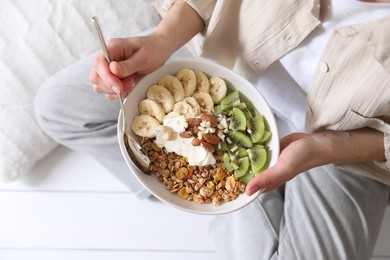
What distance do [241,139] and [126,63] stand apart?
0.20 m

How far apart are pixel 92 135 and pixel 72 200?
213 mm

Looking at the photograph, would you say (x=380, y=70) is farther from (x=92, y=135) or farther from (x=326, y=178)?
(x=92, y=135)

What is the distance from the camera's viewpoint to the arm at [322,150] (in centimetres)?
67

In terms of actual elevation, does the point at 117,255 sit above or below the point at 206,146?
below

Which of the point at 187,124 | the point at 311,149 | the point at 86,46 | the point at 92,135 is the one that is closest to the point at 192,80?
the point at 187,124

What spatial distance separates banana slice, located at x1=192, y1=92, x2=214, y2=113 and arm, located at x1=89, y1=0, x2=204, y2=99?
3.2 inches

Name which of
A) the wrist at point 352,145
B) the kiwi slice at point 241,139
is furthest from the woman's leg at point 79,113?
the wrist at point 352,145

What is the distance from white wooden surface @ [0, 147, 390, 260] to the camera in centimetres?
107

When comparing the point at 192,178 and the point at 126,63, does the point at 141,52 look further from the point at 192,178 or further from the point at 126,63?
the point at 192,178

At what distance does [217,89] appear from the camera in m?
0.72

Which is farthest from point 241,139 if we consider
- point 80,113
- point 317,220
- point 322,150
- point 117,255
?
point 117,255

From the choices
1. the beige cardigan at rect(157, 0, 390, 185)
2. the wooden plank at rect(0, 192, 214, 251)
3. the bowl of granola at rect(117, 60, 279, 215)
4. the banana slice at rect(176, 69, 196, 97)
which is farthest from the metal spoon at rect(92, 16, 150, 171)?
the wooden plank at rect(0, 192, 214, 251)

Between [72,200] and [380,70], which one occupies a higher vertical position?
[380,70]

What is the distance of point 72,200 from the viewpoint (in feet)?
3.60
